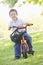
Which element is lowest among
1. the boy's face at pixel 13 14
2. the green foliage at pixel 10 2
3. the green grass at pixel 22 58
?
the green grass at pixel 22 58

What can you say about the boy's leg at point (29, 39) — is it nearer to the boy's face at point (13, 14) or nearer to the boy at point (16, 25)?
the boy at point (16, 25)

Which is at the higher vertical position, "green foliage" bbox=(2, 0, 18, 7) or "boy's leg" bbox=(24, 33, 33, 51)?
"green foliage" bbox=(2, 0, 18, 7)

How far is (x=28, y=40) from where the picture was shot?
117cm

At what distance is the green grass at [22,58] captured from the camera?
113 centimetres

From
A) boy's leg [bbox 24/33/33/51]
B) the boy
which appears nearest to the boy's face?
the boy

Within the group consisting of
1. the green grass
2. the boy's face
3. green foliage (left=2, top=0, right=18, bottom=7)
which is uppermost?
green foliage (left=2, top=0, right=18, bottom=7)

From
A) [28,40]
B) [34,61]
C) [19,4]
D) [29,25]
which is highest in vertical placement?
[19,4]

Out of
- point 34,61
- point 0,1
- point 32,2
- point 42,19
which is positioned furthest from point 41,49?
point 0,1

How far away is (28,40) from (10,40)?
13cm

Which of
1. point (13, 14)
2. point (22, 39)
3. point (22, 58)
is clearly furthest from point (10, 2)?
point (22, 58)

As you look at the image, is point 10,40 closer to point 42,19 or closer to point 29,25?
point 29,25

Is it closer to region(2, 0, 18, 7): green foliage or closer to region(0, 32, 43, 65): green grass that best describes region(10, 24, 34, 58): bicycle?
region(0, 32, 43, 65): green grass

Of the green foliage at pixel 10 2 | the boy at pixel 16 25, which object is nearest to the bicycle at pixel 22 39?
the boy at pixel 16 25

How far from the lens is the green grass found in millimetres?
1133
